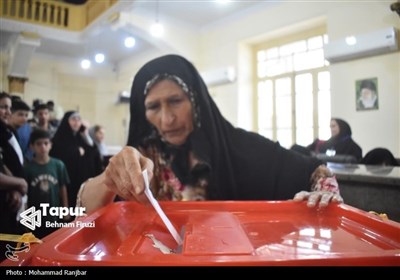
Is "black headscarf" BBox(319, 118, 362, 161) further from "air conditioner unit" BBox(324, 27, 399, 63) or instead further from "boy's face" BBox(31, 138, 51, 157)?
"boy's face" BBox(31, 138, 51, 157)

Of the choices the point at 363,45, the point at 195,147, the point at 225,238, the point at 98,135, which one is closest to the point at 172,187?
the point at 195,147

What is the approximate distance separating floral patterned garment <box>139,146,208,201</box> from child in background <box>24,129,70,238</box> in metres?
0.19

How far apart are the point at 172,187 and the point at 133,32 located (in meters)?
0.35

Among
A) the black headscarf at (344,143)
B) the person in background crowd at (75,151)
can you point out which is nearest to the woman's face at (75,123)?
the person in background crowd at (75,151)

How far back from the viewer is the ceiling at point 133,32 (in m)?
0.60

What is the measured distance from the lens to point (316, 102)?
55 cm

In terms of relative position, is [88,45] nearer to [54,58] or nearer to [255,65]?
[54,58]

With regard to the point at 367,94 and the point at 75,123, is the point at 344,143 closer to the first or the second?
the point at 367,94

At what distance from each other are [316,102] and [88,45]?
504 millimetres

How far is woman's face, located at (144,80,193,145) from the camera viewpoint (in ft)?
2.01

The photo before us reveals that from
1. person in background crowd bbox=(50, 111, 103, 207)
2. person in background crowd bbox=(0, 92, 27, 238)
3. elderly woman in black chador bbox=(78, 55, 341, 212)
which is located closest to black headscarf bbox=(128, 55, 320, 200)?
elderly woman in black chador bbox=(78, 55, 341, 212)

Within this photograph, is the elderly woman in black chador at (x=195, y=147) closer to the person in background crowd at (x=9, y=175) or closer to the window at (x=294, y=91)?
the window at (x=294, y=91)

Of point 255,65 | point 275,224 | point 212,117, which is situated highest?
point 255,65
